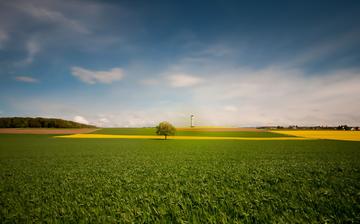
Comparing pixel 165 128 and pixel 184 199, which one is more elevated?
pixel 165 128

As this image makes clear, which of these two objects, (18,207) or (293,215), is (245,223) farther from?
(18,207)

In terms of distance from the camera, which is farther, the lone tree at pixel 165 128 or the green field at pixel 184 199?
the lone tree at pixel 165 128

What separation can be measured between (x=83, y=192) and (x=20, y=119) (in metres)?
114

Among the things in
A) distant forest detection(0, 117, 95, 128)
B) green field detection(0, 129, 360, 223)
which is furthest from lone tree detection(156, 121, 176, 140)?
distant forest detection(0, 117, 95, 128)

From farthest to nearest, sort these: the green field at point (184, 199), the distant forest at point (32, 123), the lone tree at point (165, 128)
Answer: the distant forest at point (32, 123) < the lone tree at point (165, 128) < the green field at point (184, 199)

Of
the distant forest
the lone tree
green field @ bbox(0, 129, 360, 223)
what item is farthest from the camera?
the distant forest

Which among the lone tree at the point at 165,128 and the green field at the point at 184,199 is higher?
the lone tree at the point at 165,128

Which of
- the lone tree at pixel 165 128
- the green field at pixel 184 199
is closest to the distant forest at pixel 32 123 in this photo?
the lone tree at pixel 165 128

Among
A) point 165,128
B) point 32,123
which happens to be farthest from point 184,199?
point 32,123

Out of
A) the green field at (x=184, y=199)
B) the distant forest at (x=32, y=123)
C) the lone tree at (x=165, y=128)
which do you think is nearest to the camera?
the green field at (x=184, y=199)

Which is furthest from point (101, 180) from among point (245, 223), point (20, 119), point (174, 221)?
point (20, 119)

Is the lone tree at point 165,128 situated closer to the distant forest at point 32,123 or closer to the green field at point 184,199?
the green field at point 184,199

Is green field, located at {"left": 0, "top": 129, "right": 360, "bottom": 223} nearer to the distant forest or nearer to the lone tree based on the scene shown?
the lone tree

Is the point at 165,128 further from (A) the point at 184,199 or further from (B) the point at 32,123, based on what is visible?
Answer: (B) the point at 32,123
